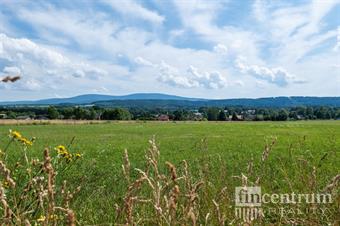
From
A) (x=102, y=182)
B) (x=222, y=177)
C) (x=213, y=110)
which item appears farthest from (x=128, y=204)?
(x=213, y=110)

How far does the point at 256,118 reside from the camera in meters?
142

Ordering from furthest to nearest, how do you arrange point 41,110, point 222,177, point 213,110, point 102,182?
1. point 213,110
2. point 41,110
3. point 102,182
4. point 222,177

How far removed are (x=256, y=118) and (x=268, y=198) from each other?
142244mm

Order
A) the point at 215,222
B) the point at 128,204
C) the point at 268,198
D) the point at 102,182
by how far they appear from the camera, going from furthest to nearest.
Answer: the point at 102,182, the point at 268,198, the point at 215,222, the point at 128,204

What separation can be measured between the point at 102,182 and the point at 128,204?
611 centimetres

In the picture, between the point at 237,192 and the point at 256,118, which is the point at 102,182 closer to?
the point at 237,192

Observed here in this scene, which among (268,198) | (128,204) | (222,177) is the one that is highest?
(128,204)

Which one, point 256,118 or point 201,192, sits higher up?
point 201,192

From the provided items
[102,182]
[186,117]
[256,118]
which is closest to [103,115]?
[186,117]

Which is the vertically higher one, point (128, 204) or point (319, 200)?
point (128, 204)

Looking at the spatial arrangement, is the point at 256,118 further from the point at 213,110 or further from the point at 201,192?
the point at 201,192

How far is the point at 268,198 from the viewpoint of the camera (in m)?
3.60

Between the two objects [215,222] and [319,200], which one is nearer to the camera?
[215,222]

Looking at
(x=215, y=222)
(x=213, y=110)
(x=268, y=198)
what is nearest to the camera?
(x=215, y=222)
